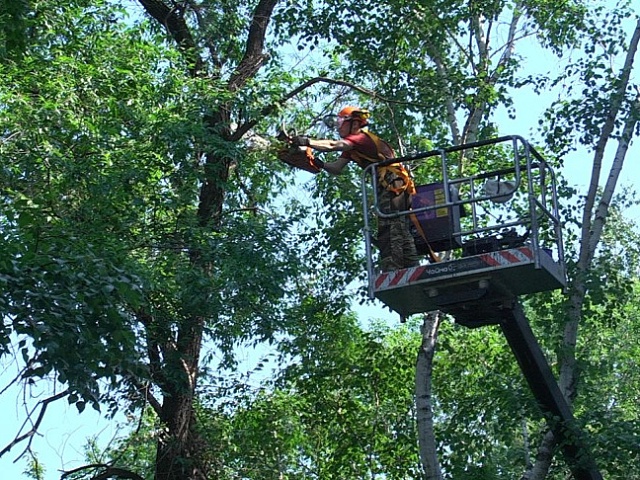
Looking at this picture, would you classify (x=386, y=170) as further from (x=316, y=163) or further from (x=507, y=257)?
(x=507, y=257)

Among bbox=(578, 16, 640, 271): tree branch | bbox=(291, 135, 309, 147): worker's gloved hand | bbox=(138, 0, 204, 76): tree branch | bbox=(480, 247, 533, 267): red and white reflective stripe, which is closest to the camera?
bbox=(480, 247, 533, 267): red and white reflective stripe

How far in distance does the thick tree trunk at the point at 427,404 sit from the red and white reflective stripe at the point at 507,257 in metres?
4.78

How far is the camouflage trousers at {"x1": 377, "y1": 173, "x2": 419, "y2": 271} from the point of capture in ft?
42.8

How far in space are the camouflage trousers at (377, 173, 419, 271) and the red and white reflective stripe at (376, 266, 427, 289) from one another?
47cm

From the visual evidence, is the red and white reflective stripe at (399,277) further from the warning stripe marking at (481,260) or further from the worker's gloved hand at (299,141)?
the worker's gloved hand at (299,141)

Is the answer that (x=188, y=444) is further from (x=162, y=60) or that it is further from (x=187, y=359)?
(x=162, y=60)

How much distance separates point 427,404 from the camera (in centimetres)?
1677

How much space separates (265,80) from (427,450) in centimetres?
540

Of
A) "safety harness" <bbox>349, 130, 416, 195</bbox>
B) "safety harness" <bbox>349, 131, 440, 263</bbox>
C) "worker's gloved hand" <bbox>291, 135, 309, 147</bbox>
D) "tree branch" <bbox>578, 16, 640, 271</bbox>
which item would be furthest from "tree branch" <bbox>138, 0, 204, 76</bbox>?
"worker's gloved hand" <bbox>291, 135, 309, 147</bbox>

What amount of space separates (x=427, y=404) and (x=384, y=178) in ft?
14.8

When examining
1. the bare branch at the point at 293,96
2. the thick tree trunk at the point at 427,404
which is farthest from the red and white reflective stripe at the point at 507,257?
the bare branch at the point at 293,96

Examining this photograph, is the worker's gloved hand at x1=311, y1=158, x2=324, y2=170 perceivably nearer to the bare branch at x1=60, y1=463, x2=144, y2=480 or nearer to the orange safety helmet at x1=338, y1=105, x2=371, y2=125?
the orange safety helmet at x1=338, y1=105, x2=371, y2=125

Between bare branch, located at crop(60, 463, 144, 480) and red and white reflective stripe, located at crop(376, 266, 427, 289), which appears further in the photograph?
bare branch, located at crop(60, 463, 144, 480)

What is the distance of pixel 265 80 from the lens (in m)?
17.5
